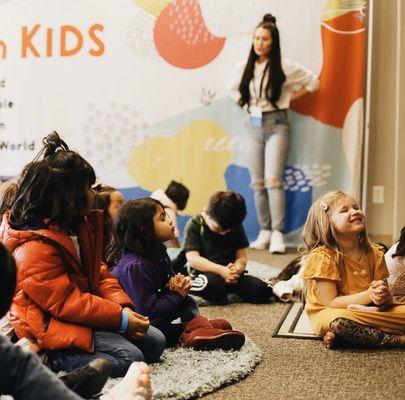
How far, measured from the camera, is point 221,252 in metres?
2.36

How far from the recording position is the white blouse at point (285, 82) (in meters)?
3.39

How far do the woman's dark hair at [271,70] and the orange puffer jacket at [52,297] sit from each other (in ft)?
6.90

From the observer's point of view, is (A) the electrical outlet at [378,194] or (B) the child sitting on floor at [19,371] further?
(A) the electrical outlet at [378,194]

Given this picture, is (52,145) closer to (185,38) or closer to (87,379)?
(87,379)

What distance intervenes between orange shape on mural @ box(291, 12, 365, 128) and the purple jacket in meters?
1.96

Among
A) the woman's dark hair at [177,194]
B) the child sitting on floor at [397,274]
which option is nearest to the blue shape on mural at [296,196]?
the woman's dark hair at [177,194]

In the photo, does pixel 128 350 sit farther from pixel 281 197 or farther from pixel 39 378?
pixel 281 197

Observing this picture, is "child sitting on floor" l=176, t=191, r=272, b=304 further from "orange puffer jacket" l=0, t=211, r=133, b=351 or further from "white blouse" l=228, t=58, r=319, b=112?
"white blouse" l=228, t=58, r=319, b=112

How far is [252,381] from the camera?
4.85 ft

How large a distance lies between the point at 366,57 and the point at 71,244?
7.97 ft

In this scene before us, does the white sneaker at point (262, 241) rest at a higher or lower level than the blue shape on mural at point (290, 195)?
lower

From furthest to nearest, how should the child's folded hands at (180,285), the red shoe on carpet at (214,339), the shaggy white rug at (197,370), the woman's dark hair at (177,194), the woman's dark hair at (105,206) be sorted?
1. the woman's dark hair at (177,194)
2. the woman's dark hair at (105,206)
3. the child's folded hands at (180,285)
4. the red shoe on carpet at (214,339)
5. the shaggy white rug at (197,370)

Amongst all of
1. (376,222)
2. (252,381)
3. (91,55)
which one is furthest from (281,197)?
(252,381)

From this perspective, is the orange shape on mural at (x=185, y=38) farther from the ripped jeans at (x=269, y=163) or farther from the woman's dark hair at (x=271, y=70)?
the ripped jeans at (x=269, y=163)
